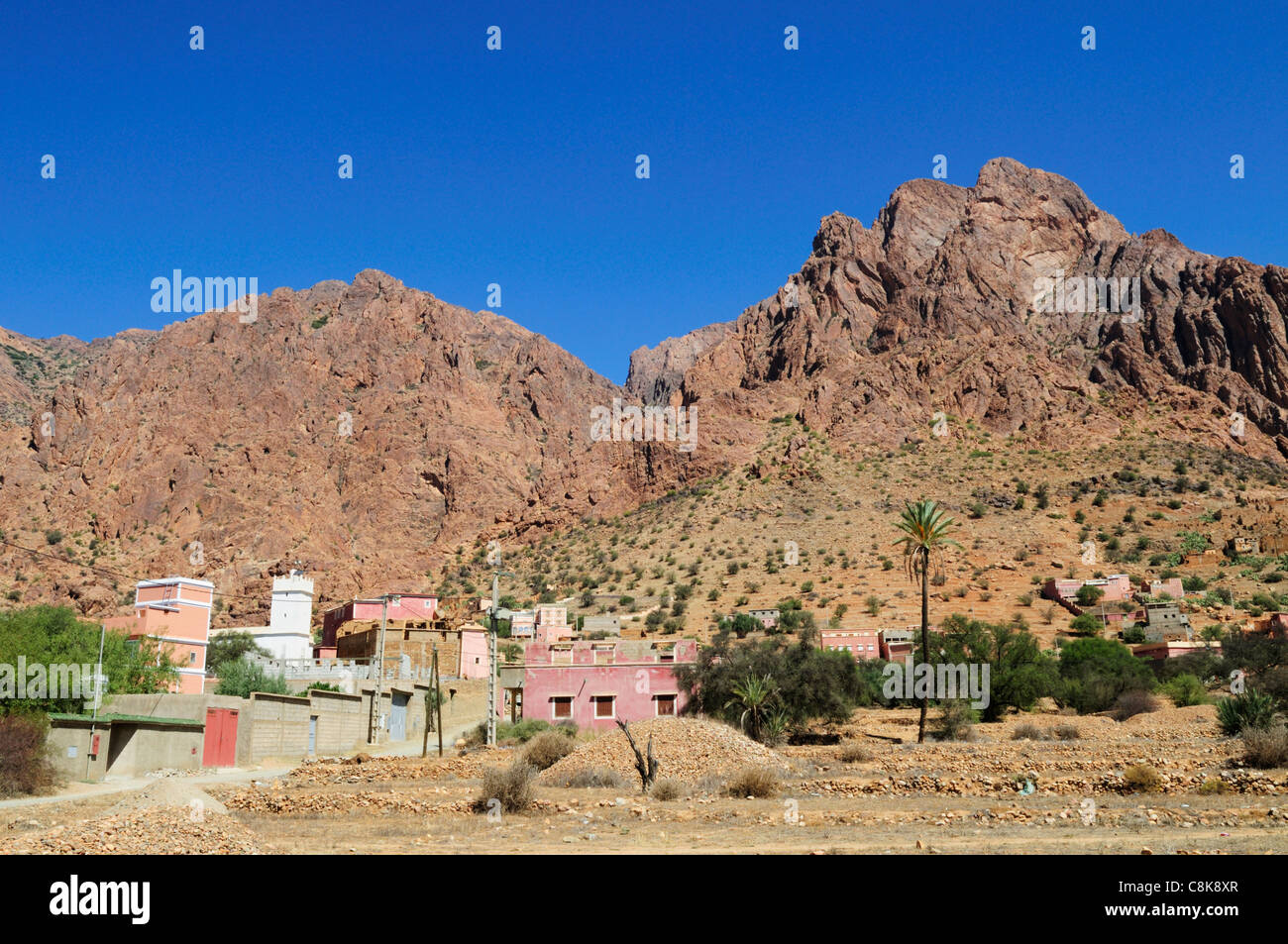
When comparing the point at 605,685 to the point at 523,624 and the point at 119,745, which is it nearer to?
the point at 119,745

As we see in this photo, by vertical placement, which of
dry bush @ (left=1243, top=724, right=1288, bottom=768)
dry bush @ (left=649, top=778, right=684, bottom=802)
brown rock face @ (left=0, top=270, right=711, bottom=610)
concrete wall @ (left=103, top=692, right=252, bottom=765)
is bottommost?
dry bush @ (left=649, top=778, right=684, bottom=802)

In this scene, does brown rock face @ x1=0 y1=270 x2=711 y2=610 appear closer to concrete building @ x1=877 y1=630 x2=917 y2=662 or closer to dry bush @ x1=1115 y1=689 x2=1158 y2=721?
concrete building @ x1=877 y1=630 x2=917 y2=662

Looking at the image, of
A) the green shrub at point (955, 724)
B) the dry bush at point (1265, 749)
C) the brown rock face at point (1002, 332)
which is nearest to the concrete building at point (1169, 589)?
the brown rock face at point (1002, 332)

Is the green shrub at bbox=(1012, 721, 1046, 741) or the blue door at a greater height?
the green shrub at bbox=(1012, 721, 1046, 741)

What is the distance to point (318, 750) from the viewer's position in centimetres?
3862

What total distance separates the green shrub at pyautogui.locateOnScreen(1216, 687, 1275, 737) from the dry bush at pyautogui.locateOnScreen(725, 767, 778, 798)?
15.4 meters

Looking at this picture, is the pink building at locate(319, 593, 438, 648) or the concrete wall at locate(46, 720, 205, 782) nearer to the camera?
the concrete wall at locate(46, 720, 205, 782)

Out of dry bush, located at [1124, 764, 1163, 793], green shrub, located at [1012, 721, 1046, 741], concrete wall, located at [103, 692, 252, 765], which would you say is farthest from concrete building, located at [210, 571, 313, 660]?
dry bush, located at [1124, 764, 1163, 793]

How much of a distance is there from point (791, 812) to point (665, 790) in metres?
4.23

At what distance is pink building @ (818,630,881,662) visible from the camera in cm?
5619

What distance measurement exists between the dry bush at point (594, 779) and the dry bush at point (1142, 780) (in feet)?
38.3

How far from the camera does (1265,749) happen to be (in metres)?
22.7

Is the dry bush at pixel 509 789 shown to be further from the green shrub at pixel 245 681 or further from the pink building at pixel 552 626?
the pink building at pixel 552 626
